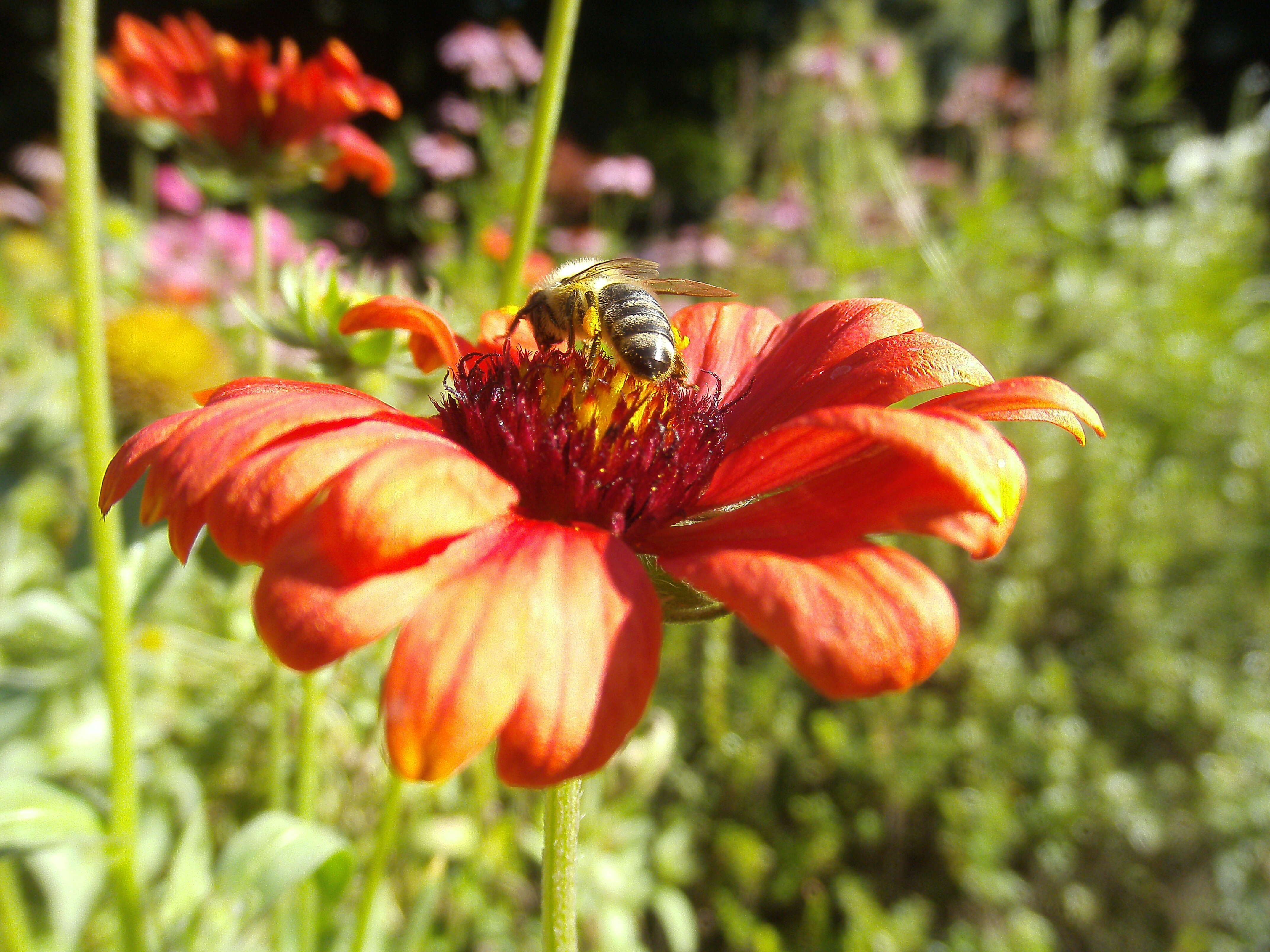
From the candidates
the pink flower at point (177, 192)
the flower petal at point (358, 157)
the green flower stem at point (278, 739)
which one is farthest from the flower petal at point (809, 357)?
the pink flower at point (177, 192)

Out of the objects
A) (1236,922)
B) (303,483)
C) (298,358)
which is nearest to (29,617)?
(298,358)

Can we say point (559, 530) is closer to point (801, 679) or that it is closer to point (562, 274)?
point (562, 274)

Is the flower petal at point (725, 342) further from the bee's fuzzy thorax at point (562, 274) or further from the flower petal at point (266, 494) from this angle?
the flower petal at point (266, 494)

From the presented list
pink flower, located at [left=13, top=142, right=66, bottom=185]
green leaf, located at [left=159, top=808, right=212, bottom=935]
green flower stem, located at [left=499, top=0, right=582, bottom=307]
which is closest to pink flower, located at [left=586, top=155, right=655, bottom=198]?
pink flower, located at [left=13, top=142, right=66, bottom=185]

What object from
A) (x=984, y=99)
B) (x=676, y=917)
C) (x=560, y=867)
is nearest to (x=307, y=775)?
(x=560, y=867)

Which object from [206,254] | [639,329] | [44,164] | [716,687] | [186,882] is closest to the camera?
[639,329]

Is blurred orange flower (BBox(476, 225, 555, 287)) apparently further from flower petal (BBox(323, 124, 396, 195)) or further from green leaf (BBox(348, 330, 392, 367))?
green leaf (BBox(348, 330, 392, 367))
